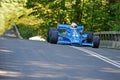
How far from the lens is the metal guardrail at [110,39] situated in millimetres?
26658

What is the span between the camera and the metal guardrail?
2666cm

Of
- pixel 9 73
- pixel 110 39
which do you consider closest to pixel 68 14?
pixel 110 39

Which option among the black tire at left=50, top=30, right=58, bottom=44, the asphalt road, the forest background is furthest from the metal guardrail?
the asphalt road

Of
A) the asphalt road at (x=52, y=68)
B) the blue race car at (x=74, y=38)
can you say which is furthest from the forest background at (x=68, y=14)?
the asphalt road at (x=52, y=68)

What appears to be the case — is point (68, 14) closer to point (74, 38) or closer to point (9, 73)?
point (74, 38)

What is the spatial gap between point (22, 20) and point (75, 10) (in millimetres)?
8438

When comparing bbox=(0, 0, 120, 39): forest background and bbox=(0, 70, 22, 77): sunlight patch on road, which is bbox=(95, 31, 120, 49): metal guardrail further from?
bbox=(0, 70, 22, 77): sunlight patch on road

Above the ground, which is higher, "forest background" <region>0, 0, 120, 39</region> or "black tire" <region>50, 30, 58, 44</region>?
"black tire" <region>50, 30, 58, 44</region>

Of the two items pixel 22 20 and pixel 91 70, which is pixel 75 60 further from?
pixel 22 20

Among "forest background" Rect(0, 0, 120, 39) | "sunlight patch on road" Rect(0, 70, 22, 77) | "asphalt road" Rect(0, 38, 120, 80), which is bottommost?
"forest background" Rect(0, 0, 120, 39)

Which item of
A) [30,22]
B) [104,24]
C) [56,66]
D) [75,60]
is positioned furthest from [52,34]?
[30,22]

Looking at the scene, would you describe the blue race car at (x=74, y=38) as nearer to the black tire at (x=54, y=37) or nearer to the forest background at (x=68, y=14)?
the black tire at (x=54, y=37)

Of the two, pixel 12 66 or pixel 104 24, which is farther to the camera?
pixel 104 24

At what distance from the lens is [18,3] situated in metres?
50.9
